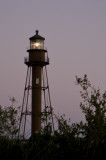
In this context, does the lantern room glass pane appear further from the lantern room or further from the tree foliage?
the tree foliage

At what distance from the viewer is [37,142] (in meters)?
20.0

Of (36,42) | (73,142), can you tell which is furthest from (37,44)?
(73,142)

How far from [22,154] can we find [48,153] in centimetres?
114

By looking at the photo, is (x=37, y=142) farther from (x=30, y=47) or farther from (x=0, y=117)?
(x=30, y=47)

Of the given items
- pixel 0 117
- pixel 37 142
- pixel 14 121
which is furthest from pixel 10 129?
pixel 37 142

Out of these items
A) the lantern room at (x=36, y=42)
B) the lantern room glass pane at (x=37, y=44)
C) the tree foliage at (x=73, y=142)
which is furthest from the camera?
the lantern room glass pane at (x=37, y=44)

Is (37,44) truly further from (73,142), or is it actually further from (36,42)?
(73,142)

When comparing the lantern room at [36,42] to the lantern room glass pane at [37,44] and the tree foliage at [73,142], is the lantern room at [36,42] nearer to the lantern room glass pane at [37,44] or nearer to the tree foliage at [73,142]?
the lantern room glass pane at [37,44]

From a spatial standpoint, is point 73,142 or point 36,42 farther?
point 36,42

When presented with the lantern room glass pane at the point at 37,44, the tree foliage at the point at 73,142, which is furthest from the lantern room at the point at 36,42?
the tree foliage at the point at 73,142

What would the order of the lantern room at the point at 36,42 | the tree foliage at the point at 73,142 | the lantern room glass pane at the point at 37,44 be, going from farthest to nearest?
the lantern room glass pane at the point at 37,44 < the lantern room at the point at 36,42 < the tree foliage at the point at 73,142

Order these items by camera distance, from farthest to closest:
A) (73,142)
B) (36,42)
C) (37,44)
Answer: (37,44) → (36,42) → (73,142)

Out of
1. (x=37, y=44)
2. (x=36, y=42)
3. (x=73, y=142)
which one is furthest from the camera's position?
(x=37, y=44)

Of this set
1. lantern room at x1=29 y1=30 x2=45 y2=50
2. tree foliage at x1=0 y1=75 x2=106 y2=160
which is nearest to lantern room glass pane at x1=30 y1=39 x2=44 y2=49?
lantern room at x1=29 y1=30 x2=45 y2=50
